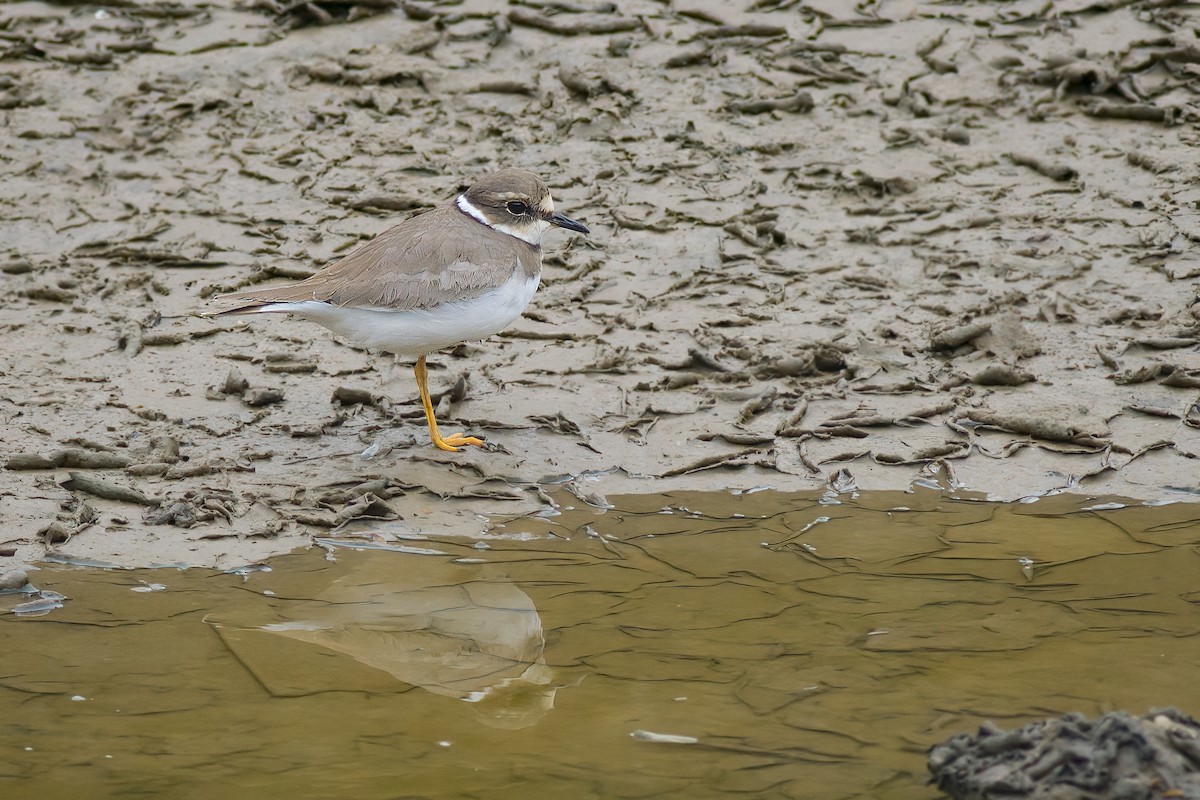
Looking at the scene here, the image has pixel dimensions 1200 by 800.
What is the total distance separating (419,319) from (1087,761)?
4.00 meters

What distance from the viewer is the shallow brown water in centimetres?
454

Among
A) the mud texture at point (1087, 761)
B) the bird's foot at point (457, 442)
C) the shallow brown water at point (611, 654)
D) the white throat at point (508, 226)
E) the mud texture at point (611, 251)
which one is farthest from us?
the white throat at point (508, 226)

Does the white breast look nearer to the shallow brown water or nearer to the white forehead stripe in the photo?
the white forehead stripe

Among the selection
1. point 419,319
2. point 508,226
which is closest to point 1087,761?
point 419,319

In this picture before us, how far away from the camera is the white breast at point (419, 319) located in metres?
6.70

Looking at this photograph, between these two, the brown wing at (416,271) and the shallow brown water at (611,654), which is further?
the brown wing at (416,271)

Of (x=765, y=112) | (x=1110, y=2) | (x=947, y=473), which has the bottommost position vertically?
(x=947, y=473)

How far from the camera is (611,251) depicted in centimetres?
906

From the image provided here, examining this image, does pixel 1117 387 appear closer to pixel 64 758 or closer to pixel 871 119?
pixel 871 119

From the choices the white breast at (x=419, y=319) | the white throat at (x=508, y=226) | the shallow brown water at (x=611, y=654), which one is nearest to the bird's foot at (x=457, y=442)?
the white breast at (x=419, y=319)

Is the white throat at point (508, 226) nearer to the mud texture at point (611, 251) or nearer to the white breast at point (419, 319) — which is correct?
the white breast at point (419, 319)

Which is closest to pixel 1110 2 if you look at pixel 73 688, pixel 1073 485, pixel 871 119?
pixel 871 119

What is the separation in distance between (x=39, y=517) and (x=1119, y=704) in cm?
495

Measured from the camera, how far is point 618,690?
16.3 feet
